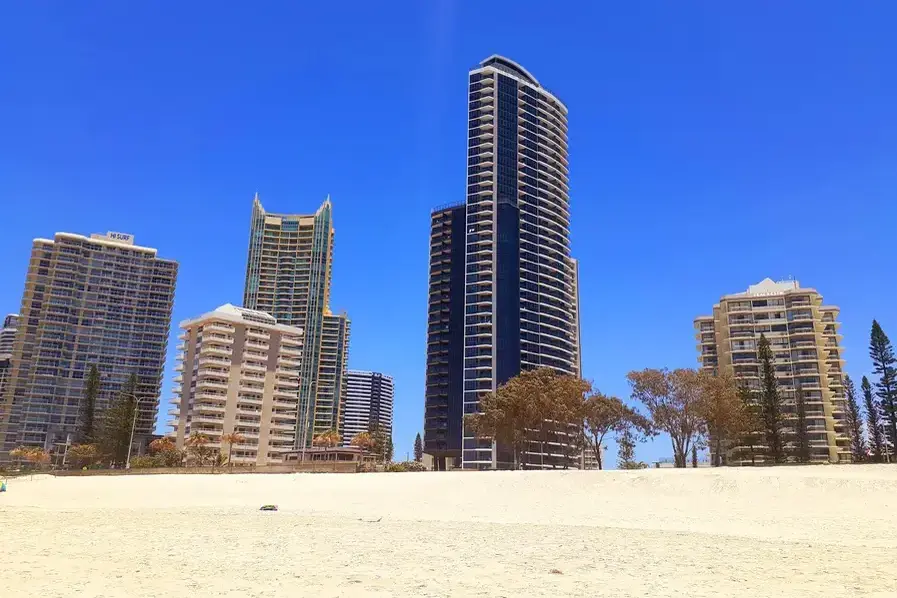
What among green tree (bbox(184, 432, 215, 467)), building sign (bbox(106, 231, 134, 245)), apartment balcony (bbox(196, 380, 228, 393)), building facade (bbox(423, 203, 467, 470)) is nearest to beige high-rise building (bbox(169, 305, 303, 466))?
apartment balcony (bbox(196, 380, 228, 393))

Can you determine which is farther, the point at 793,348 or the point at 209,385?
the point at 793,348

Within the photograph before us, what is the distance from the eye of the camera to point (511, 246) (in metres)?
153

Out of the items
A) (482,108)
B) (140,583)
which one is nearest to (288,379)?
(482,108)

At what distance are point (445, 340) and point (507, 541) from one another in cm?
13372

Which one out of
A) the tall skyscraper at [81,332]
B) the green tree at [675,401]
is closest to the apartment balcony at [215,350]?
the tall skyscraper at [81,332]

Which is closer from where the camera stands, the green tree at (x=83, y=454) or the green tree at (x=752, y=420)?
the green tree at (x=752, y=420)

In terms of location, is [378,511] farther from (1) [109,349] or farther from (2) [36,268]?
(2) [36,268]

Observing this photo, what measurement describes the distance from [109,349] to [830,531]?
186412mm

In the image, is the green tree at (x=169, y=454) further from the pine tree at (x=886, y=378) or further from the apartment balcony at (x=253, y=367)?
the pine tree at (x=886, y=378)

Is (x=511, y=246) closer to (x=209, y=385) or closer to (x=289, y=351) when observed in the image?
(x=289, y=351)

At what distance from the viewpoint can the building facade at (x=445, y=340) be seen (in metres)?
150

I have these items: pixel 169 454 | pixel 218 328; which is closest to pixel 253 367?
pixel 218 328

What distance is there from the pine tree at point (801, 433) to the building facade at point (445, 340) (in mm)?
64764

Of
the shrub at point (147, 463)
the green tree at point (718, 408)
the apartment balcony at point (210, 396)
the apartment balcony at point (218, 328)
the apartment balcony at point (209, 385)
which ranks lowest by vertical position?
the shrub at point (147, 463)
